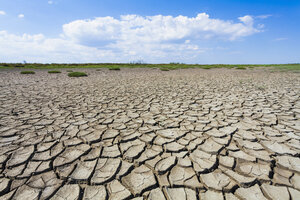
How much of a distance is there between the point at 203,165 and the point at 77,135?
180 cm

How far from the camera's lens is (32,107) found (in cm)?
349

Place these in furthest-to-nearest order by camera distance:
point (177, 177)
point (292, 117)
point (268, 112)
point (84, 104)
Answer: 1. point (84, 104)
2. point (268, 112)
3. point (292, 117)
4. point (177, 177)

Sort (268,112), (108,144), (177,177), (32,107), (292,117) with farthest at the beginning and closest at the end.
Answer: (32,107), (268,112), (292,117), (108,144), (177,177)

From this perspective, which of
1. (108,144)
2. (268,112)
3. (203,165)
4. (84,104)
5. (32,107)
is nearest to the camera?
(203,165)

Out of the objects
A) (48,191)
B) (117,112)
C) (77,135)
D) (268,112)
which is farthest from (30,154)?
(268,112)

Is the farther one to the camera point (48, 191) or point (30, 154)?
point (30, 154)

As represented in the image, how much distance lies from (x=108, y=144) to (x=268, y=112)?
3.24 metres

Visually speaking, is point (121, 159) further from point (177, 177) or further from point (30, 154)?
point (30, 154)

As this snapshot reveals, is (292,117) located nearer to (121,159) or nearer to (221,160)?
(221,160)

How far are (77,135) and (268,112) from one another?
145 inches

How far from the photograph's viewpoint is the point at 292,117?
282 cm

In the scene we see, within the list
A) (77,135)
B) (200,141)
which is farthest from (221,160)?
(77,135)

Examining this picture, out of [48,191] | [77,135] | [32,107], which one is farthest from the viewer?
[32,107]

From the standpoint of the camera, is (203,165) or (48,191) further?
(203,165)
